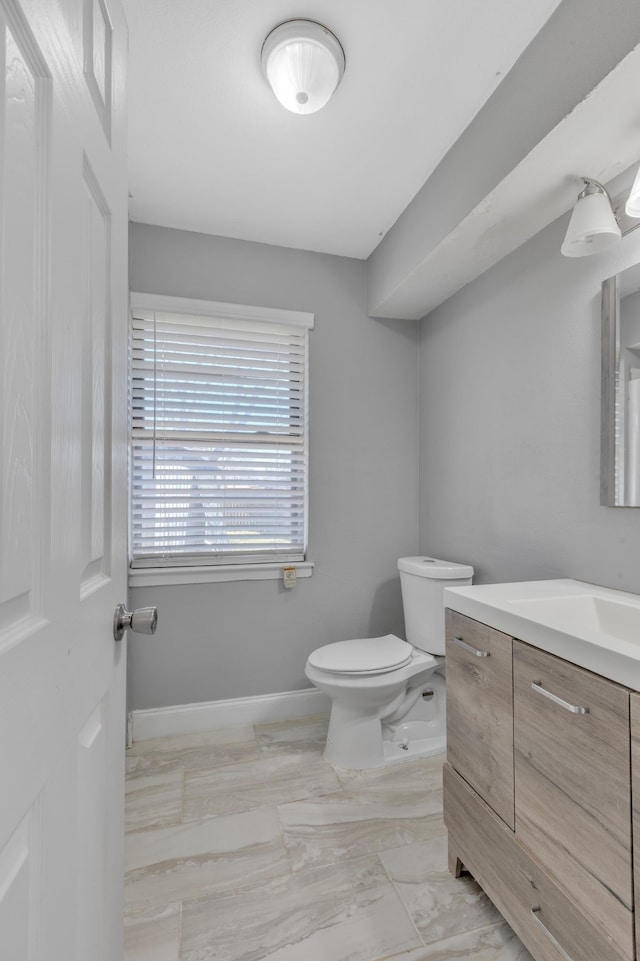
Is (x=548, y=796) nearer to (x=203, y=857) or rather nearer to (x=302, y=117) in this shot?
(x=203, y=857)

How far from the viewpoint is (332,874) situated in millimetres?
1415

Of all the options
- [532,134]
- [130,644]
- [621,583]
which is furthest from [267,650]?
[532,134]

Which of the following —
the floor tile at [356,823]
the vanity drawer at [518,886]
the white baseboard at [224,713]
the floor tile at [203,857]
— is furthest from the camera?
the white baseboard at [224,713]

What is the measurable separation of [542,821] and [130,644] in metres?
1.83

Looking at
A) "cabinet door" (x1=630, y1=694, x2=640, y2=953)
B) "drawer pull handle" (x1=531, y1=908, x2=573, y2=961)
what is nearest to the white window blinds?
"drawer pull handle" (x1=531, y1=908, x2=573, y2=961)

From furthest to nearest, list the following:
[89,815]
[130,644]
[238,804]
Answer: [130,644]
[238,804]
[89,815]

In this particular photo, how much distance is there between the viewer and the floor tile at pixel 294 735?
2106mm

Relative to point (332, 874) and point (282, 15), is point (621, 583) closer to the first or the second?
point (332, 874)

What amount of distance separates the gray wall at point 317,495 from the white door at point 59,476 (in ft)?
4.87

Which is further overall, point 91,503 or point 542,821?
point 542,821

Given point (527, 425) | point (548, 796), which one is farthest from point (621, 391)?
point (548, 796)

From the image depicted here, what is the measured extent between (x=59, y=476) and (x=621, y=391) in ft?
5.08

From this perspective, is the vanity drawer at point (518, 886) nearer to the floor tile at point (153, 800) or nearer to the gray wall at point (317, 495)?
the floor tile at point (153, 800)

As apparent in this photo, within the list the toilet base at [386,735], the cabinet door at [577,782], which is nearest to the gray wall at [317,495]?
the toilet base at [386,735]
